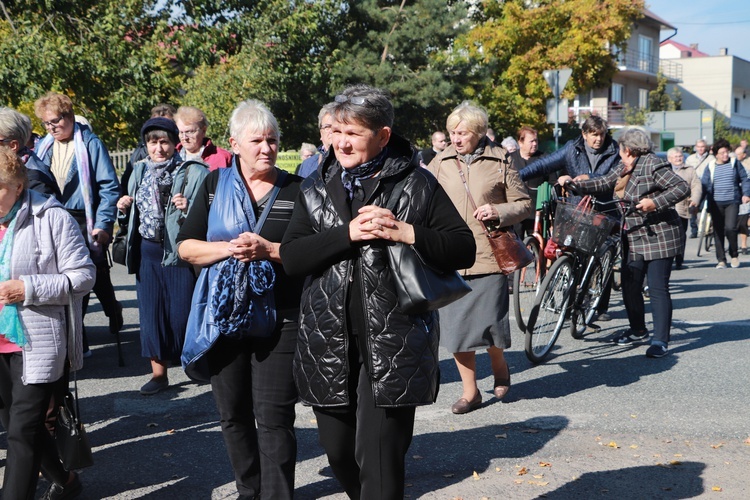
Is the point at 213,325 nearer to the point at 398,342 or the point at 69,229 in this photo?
the point at 69,229

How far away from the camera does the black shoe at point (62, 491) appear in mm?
4457

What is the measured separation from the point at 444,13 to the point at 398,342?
3055cm

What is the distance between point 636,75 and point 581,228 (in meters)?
59.4

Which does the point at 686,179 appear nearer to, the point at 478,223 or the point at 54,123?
the point at 478,223

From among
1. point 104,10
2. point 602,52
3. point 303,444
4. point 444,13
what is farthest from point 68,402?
point 602,52

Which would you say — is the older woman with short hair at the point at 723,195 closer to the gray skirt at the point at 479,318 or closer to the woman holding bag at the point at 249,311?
the gray skirt at the point at 479,318

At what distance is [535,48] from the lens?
36688 millimetres

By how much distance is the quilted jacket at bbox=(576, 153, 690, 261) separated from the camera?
26.1 ft

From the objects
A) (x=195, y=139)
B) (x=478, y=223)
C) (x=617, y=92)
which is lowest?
(x=478, y=223)

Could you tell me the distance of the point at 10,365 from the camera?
4160 millimetres

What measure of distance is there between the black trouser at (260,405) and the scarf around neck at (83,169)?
330 cm

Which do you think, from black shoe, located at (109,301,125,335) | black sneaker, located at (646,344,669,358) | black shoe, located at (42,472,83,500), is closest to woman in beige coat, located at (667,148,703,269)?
black sneaker, located at (646,344,669,358)

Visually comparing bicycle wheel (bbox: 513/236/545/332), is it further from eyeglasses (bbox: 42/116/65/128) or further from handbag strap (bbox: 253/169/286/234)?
handbag strap (bbox: 253/169/286/234)

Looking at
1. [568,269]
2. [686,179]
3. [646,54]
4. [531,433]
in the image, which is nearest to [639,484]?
[531,433]
